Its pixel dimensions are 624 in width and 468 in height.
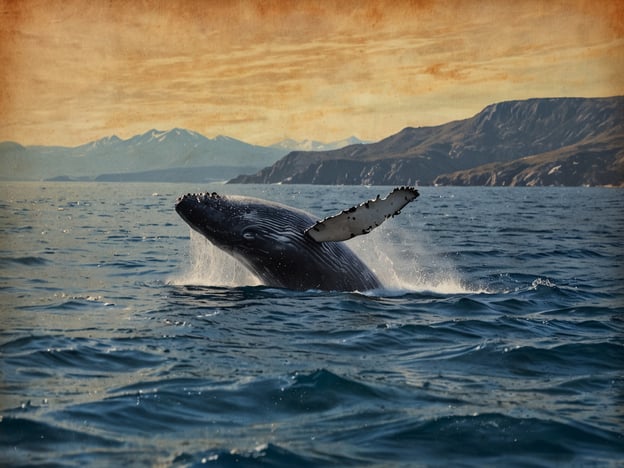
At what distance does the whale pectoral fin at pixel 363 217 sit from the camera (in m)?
9.56

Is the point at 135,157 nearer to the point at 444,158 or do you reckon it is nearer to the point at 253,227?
the point at 444,158

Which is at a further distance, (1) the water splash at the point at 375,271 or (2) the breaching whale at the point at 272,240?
(1) the water splash at the point at 375,271

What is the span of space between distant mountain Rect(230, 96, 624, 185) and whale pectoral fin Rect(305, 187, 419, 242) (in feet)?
187

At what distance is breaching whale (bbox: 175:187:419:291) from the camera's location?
1087cm

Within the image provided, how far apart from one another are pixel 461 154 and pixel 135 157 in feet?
262

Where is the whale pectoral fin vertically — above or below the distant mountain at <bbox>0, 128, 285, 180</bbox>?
below

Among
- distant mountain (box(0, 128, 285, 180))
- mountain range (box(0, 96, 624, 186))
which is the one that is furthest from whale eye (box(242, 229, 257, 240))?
mountain range (box(0, 96, 624, 186))

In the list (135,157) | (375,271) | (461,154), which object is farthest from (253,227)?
(135,157)

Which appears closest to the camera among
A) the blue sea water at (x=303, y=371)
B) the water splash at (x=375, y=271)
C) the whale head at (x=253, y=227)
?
the blue sea water at (x=303, y=371)

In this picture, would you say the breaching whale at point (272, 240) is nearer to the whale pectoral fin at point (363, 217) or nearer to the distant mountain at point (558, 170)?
the whale pectoral fin at point (363, 217)

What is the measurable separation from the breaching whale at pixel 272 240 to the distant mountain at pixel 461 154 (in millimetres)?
56192

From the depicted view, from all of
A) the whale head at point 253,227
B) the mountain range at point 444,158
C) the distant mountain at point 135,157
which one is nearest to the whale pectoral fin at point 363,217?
the whale head at point 253,227

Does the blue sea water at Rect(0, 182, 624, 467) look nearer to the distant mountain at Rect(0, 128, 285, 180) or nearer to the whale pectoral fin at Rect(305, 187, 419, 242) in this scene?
the whale pectoral fin at Rect(305, 187, 419, 242)

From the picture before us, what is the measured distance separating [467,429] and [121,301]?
6630 mm
